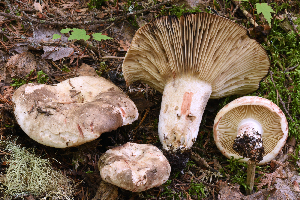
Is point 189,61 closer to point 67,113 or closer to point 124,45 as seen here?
point 124,45

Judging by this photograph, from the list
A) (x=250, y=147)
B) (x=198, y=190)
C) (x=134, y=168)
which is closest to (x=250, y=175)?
(x=250, y=147)

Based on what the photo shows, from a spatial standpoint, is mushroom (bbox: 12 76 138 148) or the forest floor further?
the forest floor

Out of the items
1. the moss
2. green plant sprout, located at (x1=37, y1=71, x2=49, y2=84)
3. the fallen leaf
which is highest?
the fallen leaf

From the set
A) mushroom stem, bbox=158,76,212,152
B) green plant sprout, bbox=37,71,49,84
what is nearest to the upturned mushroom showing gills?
mushroom stem, bbox=158,76,212,152

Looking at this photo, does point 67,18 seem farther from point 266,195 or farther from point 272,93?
point 266,195

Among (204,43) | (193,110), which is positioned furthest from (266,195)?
(204,43)

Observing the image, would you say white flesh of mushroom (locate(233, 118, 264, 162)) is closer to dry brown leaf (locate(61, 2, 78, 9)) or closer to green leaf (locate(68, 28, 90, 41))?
green leaf (locate(68, 28, 90, 41))

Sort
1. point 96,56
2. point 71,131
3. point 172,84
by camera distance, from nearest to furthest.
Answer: point 71,131
point 172,84
point 96,56
